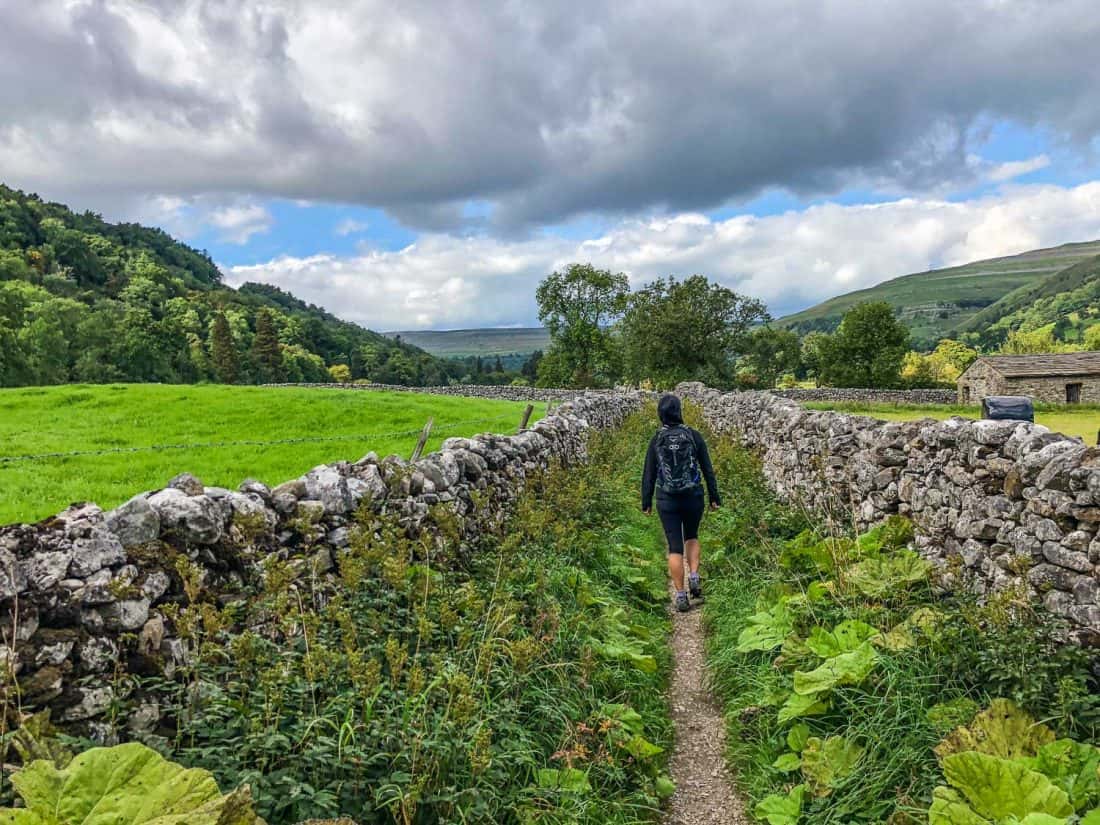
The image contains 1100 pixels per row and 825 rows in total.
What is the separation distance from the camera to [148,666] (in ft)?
11.1

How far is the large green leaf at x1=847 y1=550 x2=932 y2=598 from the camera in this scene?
596cm

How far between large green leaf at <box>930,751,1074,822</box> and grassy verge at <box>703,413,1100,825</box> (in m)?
0.02

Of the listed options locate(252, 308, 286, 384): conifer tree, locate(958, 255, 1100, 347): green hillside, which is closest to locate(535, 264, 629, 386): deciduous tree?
locate(252, 308, 286, 384): conifer tree

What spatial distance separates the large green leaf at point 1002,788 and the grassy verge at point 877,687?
0.02 metres

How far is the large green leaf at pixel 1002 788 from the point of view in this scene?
10.1 ft

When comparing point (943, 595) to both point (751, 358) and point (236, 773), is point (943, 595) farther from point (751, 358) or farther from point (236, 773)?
point (751, 358)

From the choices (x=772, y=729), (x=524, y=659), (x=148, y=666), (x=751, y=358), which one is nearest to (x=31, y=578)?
(x=148, y=666)

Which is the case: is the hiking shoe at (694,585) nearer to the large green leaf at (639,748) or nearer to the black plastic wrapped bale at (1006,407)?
the large green leaf at (639,748)

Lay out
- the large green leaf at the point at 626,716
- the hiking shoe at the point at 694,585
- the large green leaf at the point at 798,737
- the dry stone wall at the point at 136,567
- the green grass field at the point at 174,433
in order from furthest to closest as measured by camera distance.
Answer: the hiking shoe at the point at 694,585
the green grass field at the point at 174,433
the large green leaf at the point at 626,716
the large green leaf at the point at 798,737
the dry stone wall at the point at 136,567

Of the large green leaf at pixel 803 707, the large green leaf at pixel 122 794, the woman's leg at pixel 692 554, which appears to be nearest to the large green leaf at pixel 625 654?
the large green leaf at pixel 803 707

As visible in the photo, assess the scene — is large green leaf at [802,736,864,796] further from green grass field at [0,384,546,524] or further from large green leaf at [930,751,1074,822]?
green grass field at [0,384,546,524]

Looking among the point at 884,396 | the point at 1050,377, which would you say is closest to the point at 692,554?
the point at 1050,377

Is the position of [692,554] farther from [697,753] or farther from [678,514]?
[697,753]

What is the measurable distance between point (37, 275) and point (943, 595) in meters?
150
